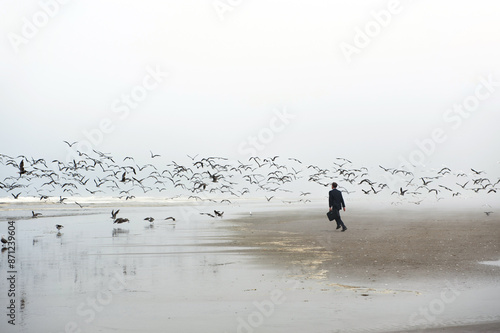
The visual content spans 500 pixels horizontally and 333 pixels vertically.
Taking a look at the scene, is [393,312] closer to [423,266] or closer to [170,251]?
[423,266]

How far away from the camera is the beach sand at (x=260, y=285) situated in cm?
929

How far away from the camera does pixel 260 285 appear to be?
498 inches

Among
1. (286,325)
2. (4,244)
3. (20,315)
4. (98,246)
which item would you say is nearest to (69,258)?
(98,246)

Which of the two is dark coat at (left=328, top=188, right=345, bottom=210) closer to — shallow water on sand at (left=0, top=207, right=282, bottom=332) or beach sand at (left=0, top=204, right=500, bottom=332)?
beach sand at (left=0, top=204, right=500, bottom=332)

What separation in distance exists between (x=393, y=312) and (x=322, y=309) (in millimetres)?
1300

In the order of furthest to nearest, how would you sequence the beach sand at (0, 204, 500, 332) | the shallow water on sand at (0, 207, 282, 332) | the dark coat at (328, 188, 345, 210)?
1. the dark coat at (328, 188, 345, 210)
2. the shallow water on sand at (0, 207, 282, 332)
3. the beach sand at (0, 204, 500, 332)

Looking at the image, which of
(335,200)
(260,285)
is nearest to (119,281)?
(260,285)

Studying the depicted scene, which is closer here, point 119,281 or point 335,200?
point 119,281

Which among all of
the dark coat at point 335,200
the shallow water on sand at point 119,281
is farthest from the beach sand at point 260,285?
the dark coat at point 335,200

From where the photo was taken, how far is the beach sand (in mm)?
9289

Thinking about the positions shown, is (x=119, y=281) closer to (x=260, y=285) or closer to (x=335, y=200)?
(x=260, y=285)

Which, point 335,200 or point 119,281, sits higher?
point 335,200

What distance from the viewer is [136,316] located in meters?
9.73

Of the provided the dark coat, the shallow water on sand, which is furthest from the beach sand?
the dark coat
